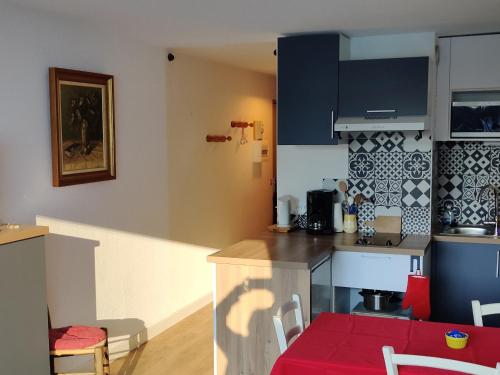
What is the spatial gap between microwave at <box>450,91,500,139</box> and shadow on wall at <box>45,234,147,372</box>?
263cm

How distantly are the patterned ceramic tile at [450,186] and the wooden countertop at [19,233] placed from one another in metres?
2.96

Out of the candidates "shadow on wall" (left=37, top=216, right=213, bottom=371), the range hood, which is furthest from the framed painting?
the range hood

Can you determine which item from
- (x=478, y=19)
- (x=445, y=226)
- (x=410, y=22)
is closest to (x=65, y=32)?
(x=410, y=22)

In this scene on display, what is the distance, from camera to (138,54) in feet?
15.1

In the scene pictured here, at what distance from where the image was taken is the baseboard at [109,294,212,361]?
14.4ft

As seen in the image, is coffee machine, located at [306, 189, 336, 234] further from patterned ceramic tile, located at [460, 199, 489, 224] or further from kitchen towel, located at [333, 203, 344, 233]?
patterned ceramic tile, located at [460, 199, 489, 224]

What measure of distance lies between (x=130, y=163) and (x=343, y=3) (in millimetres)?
2022

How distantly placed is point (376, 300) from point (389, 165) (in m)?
1.00

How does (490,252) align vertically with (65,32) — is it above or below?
below

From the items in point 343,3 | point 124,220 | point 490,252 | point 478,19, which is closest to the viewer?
point 343,3

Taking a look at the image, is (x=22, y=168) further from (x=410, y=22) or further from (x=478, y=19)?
(x=478, y=19)

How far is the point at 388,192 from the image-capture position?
4.45m

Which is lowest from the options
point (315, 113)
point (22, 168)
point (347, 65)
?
point (22, 168)

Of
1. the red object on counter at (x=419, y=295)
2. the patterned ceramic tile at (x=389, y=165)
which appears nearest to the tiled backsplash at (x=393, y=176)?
the patterned ceramic tile at (x=389, y=165)
